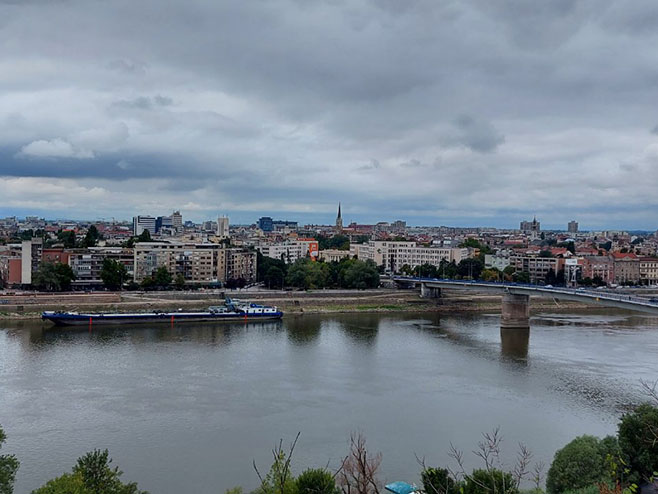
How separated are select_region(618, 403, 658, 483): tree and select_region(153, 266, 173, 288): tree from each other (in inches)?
831

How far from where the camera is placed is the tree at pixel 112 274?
24906mm

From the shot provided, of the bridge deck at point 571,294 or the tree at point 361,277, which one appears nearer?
the bridge deck at point 571,294

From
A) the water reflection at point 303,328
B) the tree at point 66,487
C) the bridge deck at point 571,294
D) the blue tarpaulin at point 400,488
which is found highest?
the bridge deck at point 571,294

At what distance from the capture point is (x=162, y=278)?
26266 mm

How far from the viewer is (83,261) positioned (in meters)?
27.5

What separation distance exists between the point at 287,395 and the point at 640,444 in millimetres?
5843

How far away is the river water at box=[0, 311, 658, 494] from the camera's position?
8523 millimetres

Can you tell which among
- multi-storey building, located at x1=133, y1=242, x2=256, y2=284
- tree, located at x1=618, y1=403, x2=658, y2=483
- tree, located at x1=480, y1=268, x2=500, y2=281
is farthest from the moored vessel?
tree, located at x1=618, y1=403, x2=658, y2=483

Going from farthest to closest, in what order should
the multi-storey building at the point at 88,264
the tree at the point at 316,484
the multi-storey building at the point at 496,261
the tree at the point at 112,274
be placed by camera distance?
the multi-storey building at the point at 496,261, the multi-storey building at the point at 88,264, the tree at the point at 112,274, the tree at the point at 316,484

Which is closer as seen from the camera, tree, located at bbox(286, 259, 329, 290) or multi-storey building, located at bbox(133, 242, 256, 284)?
tree, located at bbox(286, 259, 329, 290)

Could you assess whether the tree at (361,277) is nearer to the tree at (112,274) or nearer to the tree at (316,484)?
the tree at (112,274)

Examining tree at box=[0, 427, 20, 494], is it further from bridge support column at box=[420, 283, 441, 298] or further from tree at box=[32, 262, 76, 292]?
bridge support column at box=[420, 283, 441, 298]

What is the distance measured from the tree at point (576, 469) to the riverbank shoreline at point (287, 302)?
17.3 metres

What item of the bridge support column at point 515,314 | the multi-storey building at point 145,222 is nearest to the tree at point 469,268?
the bridge support column at point 515,314
